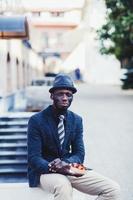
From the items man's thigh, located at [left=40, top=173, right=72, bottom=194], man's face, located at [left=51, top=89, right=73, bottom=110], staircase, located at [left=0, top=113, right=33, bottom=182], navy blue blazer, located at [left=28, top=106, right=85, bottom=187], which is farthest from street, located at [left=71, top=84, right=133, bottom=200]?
man's face, located at [left=51, top=89, right=73, bottom=110]

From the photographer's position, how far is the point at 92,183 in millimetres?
4922

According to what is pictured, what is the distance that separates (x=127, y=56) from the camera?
115ft

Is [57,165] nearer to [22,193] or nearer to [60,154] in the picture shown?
[60,154]

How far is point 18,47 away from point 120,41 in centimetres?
814

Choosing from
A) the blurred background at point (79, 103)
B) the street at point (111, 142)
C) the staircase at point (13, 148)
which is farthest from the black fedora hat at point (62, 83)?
the staircase at point (13, 148)

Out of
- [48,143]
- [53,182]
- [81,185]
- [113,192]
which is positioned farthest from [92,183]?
[48,143]

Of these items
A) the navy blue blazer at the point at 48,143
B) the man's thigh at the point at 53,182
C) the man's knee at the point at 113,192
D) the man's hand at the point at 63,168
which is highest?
the navy blue blazer at the point at 48,143

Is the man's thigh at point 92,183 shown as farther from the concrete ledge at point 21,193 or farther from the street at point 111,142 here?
the street at point 111,142

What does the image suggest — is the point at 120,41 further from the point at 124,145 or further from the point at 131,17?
the point at 124,145

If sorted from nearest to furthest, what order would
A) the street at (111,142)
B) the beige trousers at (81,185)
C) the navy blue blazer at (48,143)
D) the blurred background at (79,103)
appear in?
the beige trousers at (81,185), the navy blue blazer at (48,143), the street at (111,142), the blurred background at (79,103)

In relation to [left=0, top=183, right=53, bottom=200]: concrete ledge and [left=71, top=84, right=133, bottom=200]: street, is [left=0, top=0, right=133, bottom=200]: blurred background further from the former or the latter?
[left=0, top=183, right=53, bottom=200]: concrete ledge

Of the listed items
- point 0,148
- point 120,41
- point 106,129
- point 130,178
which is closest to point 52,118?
point 130,178

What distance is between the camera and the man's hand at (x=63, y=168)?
483 centimetres

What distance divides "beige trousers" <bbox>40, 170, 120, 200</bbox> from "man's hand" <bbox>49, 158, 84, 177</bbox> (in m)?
0.06
